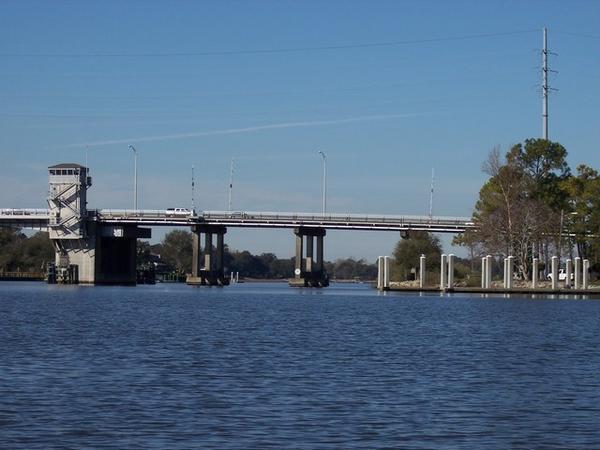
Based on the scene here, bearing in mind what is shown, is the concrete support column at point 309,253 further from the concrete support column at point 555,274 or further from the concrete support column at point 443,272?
the concrete support column at point 555,274

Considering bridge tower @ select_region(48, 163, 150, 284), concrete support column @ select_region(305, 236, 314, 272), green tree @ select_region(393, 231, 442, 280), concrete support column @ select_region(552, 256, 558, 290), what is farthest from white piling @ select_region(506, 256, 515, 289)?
bridge tower @ select_region(48, 163, 150, 284)

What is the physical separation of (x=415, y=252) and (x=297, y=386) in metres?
137

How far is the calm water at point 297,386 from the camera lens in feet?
88.2

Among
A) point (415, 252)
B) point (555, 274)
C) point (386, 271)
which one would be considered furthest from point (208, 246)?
point (555, 274)

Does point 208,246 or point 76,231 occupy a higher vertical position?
point 76,231

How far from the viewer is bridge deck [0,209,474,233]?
6826 inches

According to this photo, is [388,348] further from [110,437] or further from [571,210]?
[571,210]

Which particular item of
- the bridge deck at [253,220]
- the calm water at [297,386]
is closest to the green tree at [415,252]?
the bridge deck at [253,220]

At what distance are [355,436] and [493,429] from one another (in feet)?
11.1

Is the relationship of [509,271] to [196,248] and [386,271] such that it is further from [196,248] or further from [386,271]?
[196,248]

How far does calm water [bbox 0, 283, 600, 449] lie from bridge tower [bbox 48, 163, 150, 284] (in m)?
117

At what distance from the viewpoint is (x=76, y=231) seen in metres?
182

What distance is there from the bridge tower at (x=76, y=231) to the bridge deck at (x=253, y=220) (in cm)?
233

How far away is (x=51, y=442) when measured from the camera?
25.7 metres
